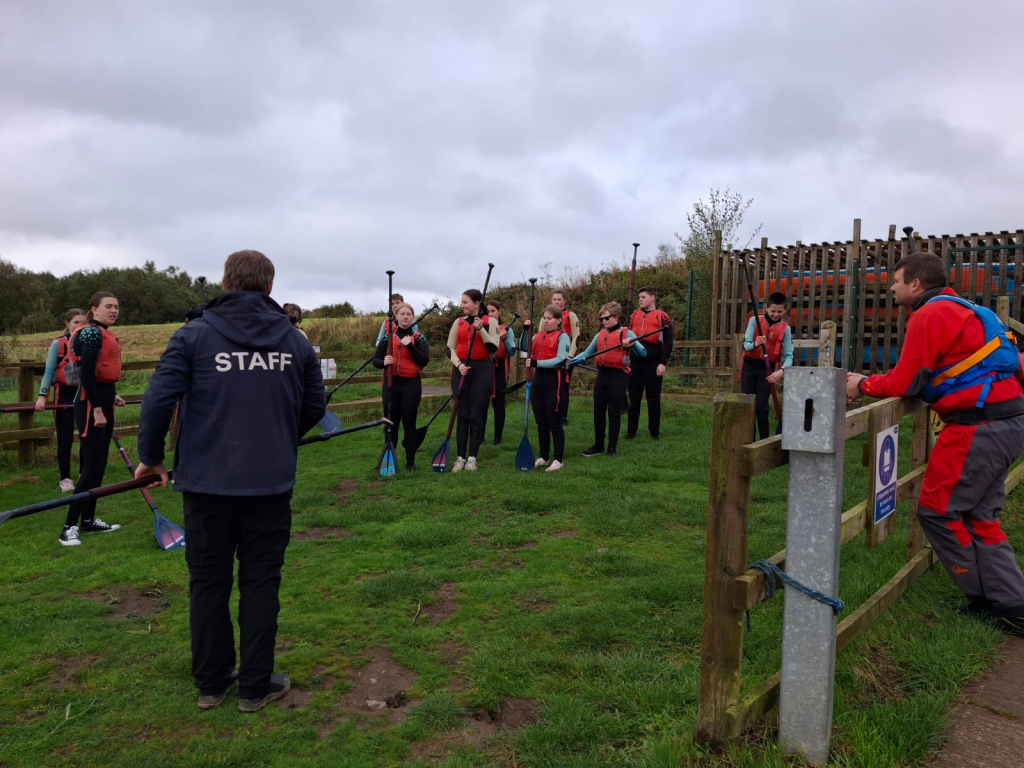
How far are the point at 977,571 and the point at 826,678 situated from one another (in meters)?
1.81

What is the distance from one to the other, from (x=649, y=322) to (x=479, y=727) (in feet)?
24.5

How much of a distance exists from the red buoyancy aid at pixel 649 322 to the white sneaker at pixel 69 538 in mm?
6679

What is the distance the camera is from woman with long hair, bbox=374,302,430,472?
8188 millimetres

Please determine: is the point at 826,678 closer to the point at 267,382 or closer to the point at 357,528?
the point at 267,382

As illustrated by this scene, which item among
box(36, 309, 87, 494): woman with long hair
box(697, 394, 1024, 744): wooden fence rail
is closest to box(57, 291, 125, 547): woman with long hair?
box(36, 309, 87, 494): woman with long hair

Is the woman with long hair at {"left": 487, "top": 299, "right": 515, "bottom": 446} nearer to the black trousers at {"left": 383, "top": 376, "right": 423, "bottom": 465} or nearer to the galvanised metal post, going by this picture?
the black trousers at {"left": 383, "top": 376, "right": 423, "bottom": 465}

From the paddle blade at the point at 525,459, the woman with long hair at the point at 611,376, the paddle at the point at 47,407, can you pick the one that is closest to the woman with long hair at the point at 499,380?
the woman with long hair at the point at 611,376

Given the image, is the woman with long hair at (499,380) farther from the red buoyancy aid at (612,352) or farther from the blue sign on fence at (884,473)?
the blue sign on fence at (884,473)

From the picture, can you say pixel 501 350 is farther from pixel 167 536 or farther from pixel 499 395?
pixel 167 536

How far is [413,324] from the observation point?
8.30 m

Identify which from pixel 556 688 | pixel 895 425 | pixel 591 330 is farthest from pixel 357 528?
pixel 591 330

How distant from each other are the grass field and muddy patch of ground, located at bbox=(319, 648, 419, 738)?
0.5 inches

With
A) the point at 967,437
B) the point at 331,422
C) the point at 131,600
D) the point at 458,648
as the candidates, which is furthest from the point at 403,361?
the point at 967,437

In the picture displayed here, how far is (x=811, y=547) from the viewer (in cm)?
→ 257
